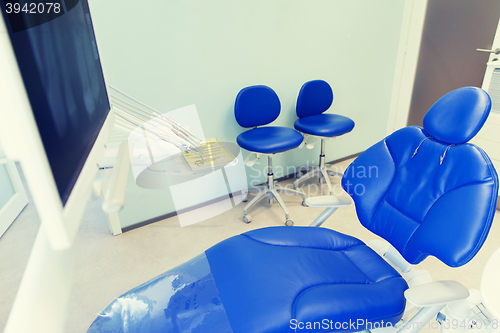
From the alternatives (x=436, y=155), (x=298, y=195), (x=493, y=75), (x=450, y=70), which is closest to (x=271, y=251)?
(x=436, y=155)

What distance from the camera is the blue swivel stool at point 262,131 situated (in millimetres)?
2371

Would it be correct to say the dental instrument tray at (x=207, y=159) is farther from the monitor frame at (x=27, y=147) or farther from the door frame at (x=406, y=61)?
the door frame at (x=406, y=61)

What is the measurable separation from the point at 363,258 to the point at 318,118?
184 centimetres

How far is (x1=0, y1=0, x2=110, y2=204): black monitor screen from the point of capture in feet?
1.52

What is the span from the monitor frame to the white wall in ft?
6.27

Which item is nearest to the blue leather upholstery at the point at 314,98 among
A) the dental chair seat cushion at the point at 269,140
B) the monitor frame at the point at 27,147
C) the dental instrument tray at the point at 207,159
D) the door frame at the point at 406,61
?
the dental chair seat cushion at the point at 269,140

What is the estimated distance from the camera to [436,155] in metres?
1.20

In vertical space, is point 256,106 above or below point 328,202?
above

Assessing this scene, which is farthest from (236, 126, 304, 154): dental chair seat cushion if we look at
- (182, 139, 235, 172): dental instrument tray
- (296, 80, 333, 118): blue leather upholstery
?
(182, 139, 235, 172): dental instrument tray

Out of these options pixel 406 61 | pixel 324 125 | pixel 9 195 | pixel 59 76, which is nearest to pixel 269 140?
pixel 324 125

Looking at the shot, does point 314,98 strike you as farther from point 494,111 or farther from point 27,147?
point 27,147

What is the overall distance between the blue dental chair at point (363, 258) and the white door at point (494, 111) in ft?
6.00

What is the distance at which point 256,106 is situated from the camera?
2.61 metres

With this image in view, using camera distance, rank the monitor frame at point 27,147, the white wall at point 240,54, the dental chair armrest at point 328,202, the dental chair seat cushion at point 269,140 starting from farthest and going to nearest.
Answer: the dental chair seat cushion at point 269,140, the white wall at point 240,54, the dental chair armrest at point 328,202, the monitor frame at point 27,147
